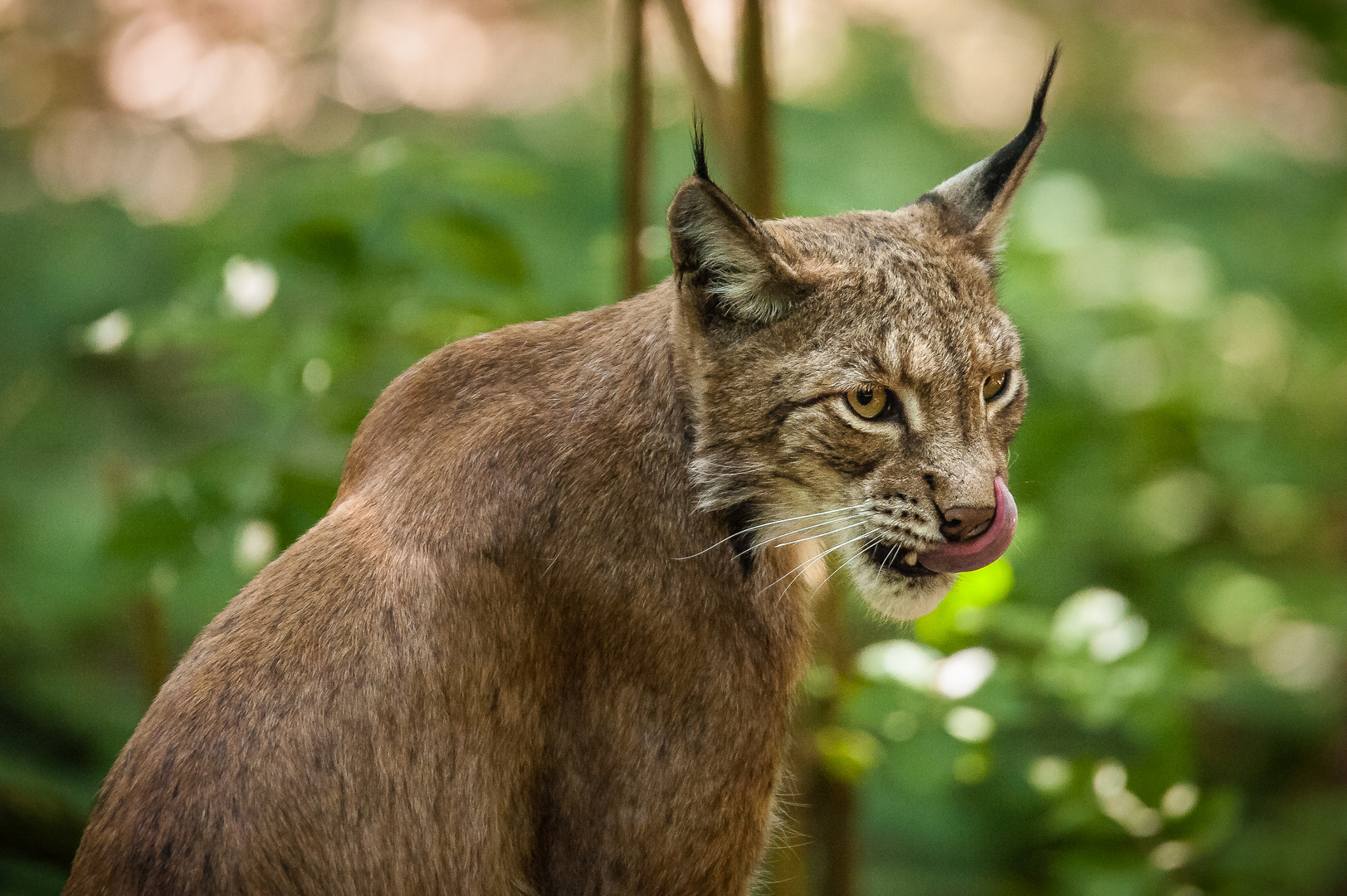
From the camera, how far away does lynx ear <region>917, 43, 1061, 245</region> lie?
12.2 feet

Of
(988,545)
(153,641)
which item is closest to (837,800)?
(988,545)

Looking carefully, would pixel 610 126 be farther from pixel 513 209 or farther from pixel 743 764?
pixel 743 764

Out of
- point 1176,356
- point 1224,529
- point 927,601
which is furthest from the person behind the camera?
point 1224,529

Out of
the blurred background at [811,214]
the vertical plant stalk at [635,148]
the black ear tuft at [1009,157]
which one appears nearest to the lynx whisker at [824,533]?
the blurred background at [811,214]

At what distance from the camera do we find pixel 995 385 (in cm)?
357

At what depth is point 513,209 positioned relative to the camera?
7.38m

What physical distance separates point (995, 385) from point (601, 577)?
1279mm

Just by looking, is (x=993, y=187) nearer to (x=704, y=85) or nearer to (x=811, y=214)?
(x=811, y=214)

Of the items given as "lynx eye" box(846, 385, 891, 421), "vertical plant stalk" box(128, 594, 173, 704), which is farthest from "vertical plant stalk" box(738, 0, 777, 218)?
"vertical plant stalk" box(128, 594, 173, 704)

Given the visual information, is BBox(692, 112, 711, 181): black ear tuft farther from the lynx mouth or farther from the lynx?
the lynx mouth

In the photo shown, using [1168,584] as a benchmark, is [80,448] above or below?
above

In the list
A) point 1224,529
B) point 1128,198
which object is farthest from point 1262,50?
point 1224,529

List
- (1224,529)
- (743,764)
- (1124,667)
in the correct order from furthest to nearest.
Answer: (1224,529)
(1124,667)
(743,764)

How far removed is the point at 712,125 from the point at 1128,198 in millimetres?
5046
